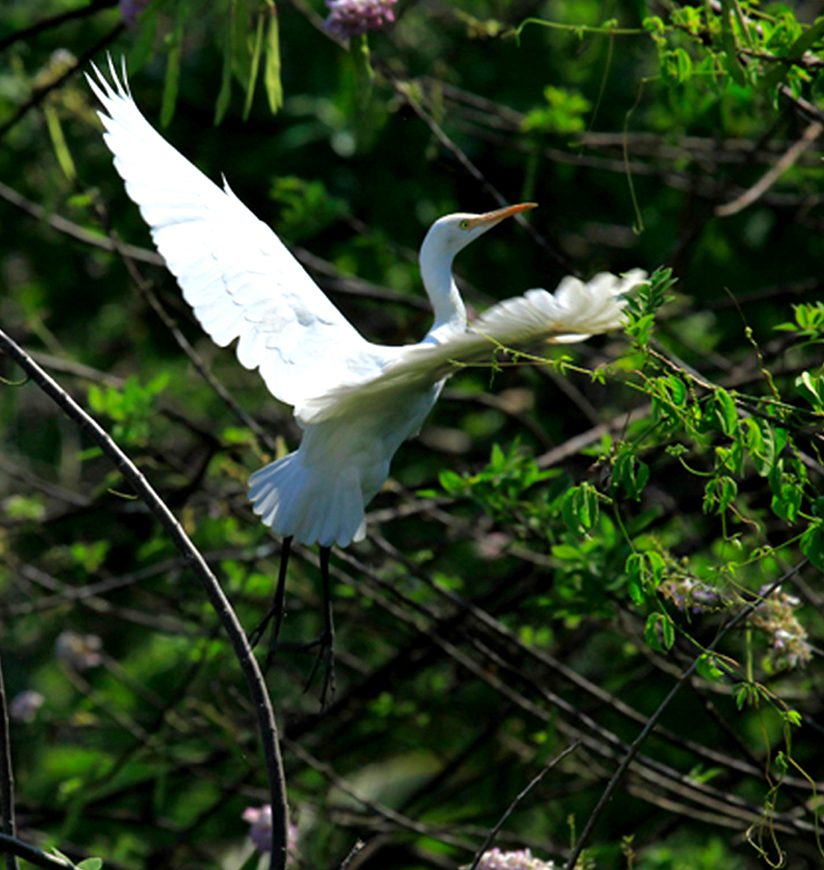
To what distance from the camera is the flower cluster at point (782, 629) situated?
2617 millimetres

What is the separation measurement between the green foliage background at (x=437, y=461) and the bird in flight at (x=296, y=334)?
13.1 inches

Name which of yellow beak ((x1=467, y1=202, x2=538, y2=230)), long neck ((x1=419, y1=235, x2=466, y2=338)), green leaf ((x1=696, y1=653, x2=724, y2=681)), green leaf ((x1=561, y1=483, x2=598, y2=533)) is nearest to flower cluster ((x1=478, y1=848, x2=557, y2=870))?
green leaf ((x1=696, y1=653, x2=724, y2=681))

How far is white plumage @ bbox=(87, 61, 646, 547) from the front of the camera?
2.81 metres

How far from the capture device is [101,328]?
696cm

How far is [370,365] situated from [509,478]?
82 centimetres

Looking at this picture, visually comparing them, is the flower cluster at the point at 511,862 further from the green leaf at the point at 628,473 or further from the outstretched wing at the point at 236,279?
the outstretched wing at the point at 236,279

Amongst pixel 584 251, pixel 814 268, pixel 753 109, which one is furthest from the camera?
pixel 584 251

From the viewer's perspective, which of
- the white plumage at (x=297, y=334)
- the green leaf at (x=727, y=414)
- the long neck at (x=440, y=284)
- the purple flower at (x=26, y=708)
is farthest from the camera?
the purple flower at (x=26, y=708)

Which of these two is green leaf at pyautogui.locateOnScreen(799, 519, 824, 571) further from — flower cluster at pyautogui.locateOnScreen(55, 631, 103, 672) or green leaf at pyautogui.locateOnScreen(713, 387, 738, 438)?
flower cluster at pyautogui.locateOnScreen(55, 631, 103, 672)

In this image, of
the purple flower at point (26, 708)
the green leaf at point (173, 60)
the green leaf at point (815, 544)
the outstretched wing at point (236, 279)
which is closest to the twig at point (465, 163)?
the green leaf at point (173, 60)

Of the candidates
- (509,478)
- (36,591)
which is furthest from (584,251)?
(509,478)

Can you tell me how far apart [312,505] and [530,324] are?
82 cm

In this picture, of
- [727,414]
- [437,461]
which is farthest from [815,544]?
[437,461]

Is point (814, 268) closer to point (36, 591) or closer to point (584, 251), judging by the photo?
point (584, 251)
